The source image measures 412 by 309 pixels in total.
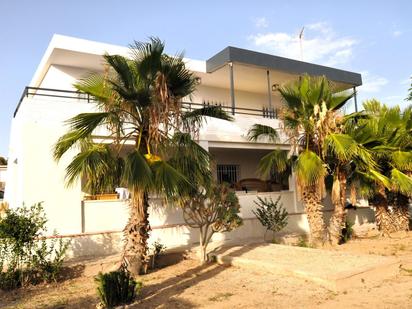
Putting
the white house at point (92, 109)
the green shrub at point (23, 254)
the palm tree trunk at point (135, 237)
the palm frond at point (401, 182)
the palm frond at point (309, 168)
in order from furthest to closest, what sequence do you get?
the palm frond at point (401, 182) → the palm frond at point (309, 168) → the white house at point (92, 109) → the palm tree trunk at point (135, 237) → the green shrub at point (23, 254)

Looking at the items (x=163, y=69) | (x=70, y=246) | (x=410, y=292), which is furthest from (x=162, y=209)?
(x=410, y=292)

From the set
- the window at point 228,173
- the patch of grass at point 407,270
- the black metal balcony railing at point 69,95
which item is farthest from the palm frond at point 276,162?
the window at point 228,173

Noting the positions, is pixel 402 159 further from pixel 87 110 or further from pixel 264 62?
pixel 87 110

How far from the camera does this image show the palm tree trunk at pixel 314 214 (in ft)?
37.1

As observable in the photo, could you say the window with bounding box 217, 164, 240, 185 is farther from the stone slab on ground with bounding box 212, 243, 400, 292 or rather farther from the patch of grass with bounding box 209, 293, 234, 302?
the patch of grass with bounding box 209, 293, 234, 302

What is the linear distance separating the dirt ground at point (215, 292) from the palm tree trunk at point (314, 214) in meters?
2.52

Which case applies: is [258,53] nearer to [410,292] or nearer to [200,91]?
[200,91]

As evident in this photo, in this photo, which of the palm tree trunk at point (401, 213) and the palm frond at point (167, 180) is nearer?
the palm frond at point (167, 180)

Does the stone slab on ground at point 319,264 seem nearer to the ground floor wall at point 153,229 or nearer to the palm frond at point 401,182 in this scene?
the ground floor wall at point 153,229

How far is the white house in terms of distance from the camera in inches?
404

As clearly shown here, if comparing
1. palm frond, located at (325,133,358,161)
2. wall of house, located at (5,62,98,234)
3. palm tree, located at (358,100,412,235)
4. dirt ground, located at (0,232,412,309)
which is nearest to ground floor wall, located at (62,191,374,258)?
wall of house, located at (5,62,98,234)

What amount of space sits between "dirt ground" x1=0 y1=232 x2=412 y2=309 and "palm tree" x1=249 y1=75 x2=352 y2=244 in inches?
111

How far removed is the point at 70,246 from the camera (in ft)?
32.7

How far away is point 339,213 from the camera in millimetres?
11992
